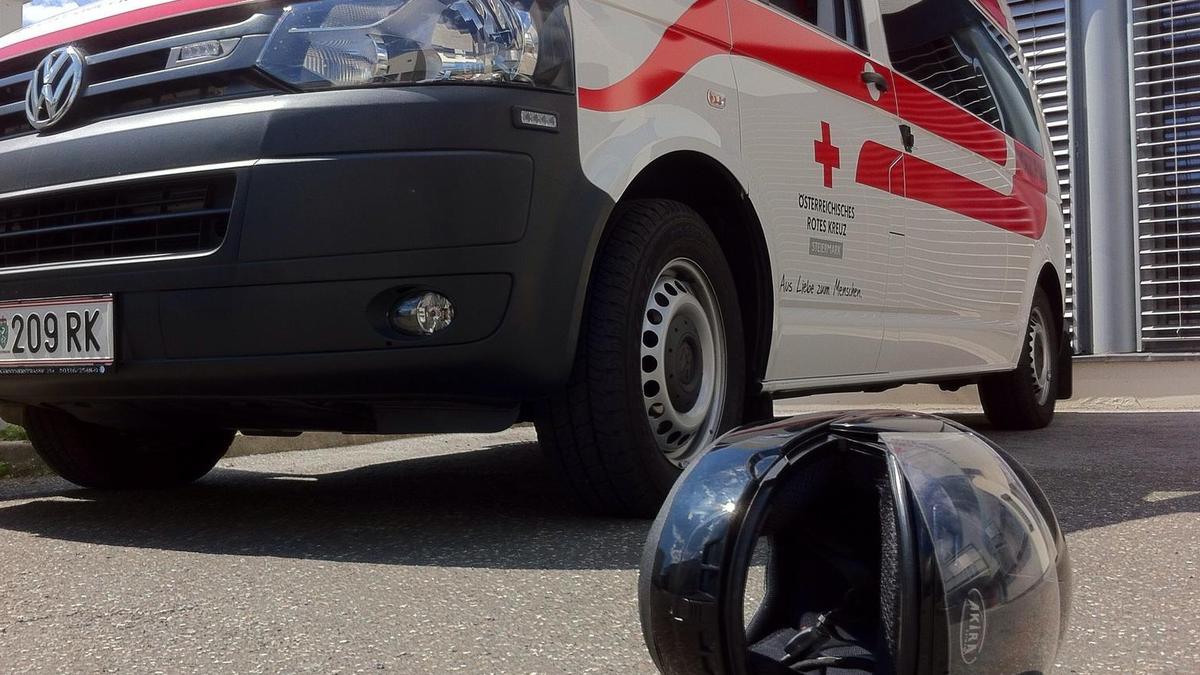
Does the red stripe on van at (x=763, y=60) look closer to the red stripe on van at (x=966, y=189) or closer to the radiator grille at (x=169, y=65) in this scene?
the red stripe on van at (x=966, y=189)

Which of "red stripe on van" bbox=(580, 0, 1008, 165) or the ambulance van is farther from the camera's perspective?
"red stripe on van" bbox=(580, 0, 1008, 165)

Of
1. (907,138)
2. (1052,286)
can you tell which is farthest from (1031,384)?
(907,138)

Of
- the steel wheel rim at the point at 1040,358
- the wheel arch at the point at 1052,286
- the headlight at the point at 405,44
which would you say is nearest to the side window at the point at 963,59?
the wheel arch at the point at 1052,286

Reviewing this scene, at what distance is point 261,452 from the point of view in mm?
5480

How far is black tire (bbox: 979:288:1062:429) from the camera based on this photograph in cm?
582

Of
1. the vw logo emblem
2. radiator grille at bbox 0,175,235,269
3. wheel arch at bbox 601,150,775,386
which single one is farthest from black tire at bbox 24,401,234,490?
wheel arch at bbox 601,150,775,386

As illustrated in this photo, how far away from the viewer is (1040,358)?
612cm

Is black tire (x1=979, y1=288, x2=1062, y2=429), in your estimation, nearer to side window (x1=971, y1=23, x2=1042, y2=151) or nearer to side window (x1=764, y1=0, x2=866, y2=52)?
side window (x1=971, y1=23, x2=1042, y2=151)

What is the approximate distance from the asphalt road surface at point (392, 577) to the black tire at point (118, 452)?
0.10 metres

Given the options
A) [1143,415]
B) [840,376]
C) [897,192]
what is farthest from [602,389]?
[1143,415]

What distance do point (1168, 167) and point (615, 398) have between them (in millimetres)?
6872

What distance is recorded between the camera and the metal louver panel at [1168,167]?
8.20m

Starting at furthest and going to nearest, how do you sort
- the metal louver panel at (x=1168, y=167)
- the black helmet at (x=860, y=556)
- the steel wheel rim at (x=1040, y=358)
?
the metal louver panel at (x=1168, y=167), the steel wheel rim at (x=1040, y=358), the black helmet at (x=860, y=556)

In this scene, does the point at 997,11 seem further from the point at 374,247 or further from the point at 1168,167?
the point at 374,247
